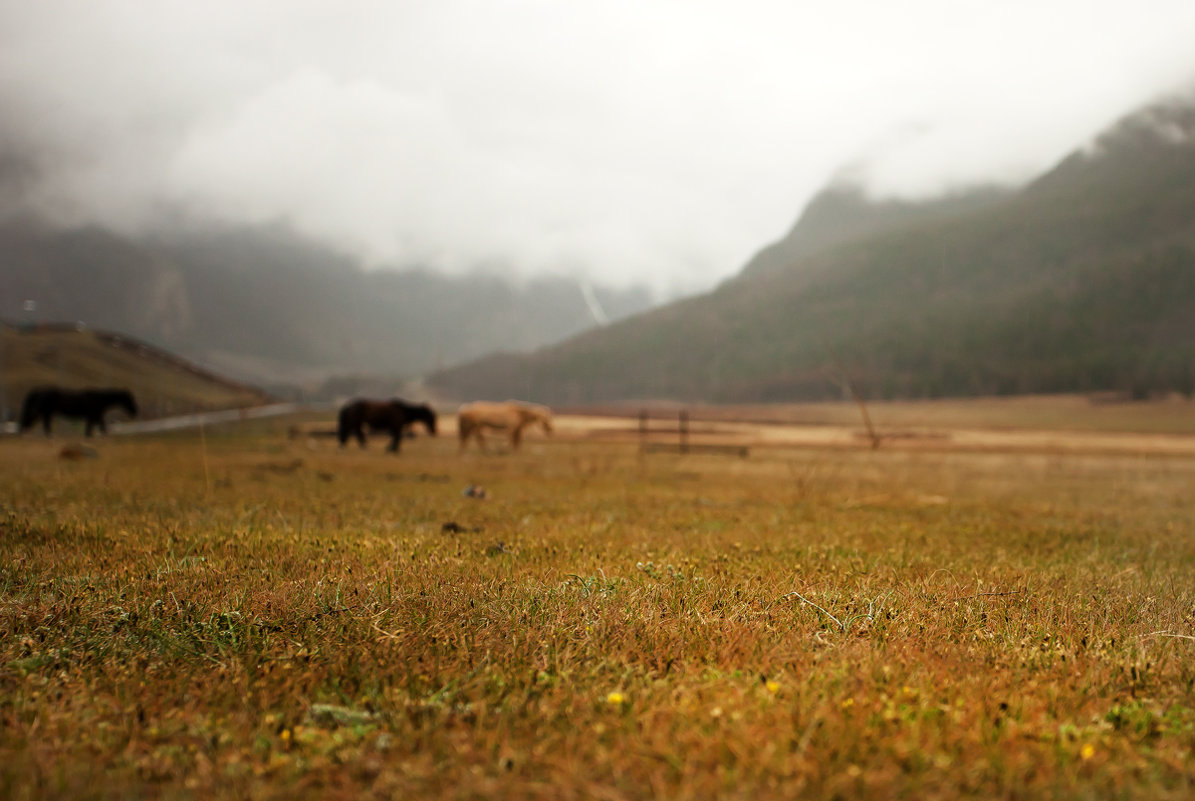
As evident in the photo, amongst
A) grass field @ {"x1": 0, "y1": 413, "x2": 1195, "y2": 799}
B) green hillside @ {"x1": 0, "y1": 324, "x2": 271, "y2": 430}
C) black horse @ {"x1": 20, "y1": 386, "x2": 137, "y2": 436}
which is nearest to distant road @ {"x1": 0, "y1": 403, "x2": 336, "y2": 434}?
black horse @ {"x1": 20, "y1": 386, "x2": 137, "y2": 436}

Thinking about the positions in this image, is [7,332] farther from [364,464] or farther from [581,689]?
[581,689]

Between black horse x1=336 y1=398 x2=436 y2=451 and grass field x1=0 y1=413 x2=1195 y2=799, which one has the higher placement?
black horse x1=336 y1=398 x2=436 y2=451

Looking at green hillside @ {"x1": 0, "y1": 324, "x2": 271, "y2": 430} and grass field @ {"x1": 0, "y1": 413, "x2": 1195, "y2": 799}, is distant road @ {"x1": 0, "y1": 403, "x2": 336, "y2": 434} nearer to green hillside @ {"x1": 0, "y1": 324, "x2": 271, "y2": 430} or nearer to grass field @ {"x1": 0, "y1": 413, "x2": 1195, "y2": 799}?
green hillside @ {"x1": 0, "y1": 324, "x2": 271, "y2": 430}

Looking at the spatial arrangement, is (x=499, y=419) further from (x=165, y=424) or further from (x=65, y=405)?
(x=165, y=424)

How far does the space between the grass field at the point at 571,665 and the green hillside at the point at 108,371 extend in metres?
102

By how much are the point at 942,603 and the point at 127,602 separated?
6.24m

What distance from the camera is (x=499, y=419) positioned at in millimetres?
41375

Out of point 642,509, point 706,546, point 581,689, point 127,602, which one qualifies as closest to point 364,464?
point 642,509

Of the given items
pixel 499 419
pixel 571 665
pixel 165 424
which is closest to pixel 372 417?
pixel 499 419

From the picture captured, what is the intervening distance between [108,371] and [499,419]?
422ft

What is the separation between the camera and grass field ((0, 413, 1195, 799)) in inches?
133

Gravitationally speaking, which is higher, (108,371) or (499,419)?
(108,371)

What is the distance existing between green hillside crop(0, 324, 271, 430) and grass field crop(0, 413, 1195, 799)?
4015 inches

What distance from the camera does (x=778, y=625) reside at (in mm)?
5492
